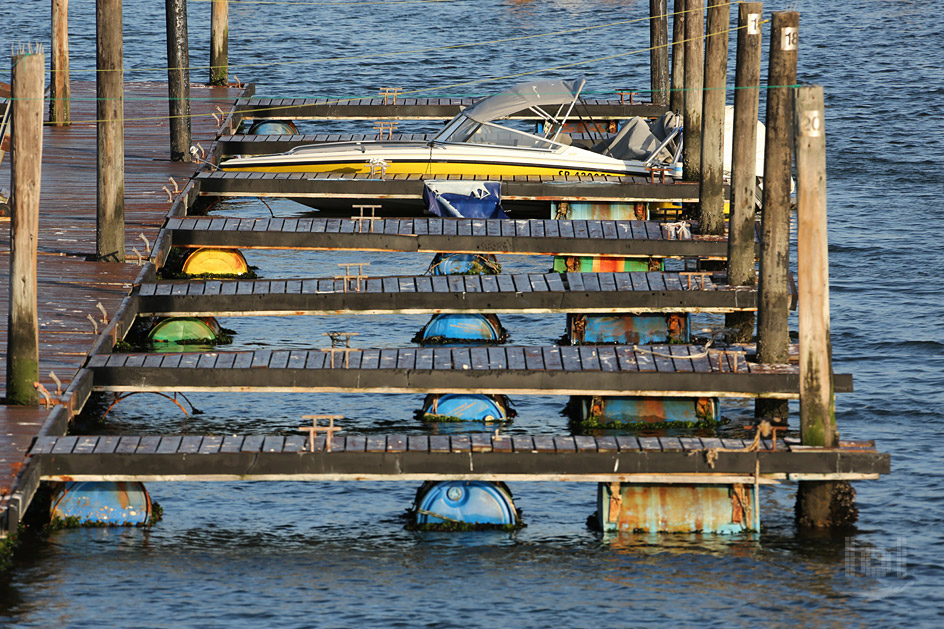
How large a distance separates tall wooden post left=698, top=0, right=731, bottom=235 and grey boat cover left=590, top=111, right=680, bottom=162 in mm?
3381

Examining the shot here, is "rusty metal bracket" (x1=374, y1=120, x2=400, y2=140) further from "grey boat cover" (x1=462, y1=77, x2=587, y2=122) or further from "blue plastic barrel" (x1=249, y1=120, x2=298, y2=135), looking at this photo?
"grey boat cover" (x1=462, y1=77, x2=587, y2=122)

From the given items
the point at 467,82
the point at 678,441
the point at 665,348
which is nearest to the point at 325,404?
the point at 665,348

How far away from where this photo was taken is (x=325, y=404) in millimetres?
16156

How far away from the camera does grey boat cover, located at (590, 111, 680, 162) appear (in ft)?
72.3

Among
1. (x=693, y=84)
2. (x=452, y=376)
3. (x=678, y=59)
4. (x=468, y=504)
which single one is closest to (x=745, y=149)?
(x=452, y=376)

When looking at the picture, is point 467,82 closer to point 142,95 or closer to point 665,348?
Answer: point 142,95

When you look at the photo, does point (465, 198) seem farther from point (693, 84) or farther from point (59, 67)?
point (59, 67)

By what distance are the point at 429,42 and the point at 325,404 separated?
29668 millimetres

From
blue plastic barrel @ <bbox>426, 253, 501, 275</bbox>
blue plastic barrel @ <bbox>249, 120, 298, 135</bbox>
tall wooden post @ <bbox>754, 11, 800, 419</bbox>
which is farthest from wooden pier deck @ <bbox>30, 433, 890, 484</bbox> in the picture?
blue plastic barrel @ <bbox>249, 120, 298, 135</bbox>

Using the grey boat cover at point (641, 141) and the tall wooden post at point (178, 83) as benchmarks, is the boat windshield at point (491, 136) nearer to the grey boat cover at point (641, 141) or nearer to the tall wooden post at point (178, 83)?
the grey boat cover at point (641, 141)

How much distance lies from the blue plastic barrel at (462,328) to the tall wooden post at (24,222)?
5.43 meters

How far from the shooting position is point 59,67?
24719 mm

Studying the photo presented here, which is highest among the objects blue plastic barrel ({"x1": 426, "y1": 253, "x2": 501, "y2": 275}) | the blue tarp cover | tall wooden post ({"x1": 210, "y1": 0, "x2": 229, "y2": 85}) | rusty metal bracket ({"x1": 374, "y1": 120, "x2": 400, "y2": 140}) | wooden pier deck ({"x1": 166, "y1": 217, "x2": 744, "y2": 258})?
tall wooden post ({"x1": 210, "y1": 0, "x2": 229, "y2": 85})

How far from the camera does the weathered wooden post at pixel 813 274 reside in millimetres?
11812
